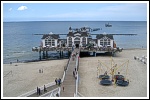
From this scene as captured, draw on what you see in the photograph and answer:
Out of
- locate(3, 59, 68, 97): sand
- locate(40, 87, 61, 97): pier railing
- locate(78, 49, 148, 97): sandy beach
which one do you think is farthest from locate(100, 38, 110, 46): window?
locate(40, 87, 61, 97): pier railing

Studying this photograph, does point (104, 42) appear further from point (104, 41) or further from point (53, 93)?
point (53, 93)

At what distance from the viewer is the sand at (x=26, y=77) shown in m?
23.2

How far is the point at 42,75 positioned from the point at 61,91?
319 inches

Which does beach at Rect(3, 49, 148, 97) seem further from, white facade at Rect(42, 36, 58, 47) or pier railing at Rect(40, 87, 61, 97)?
white facade at Rect(42, 36, 58, 47)

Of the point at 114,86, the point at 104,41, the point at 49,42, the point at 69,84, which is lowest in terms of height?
the point at 114,86

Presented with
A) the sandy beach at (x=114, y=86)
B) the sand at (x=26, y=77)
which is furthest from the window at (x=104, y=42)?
the sand at (x=26, y=77)

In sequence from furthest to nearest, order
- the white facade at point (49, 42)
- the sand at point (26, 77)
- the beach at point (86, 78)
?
the white facade at point (49, 42), the sand at point (26, 77), the beach at point (86, 78)

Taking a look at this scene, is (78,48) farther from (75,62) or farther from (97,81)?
(97,81)

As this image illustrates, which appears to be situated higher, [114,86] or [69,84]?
[69,84]

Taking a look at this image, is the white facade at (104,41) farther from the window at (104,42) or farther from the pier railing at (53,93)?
the pier railing at (53,93)

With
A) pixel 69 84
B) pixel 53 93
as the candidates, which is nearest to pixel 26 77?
pixel 69 84

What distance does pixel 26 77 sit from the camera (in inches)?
1083

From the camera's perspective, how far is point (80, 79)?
2558cm

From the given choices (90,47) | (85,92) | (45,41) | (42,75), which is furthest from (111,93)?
(45,41)
